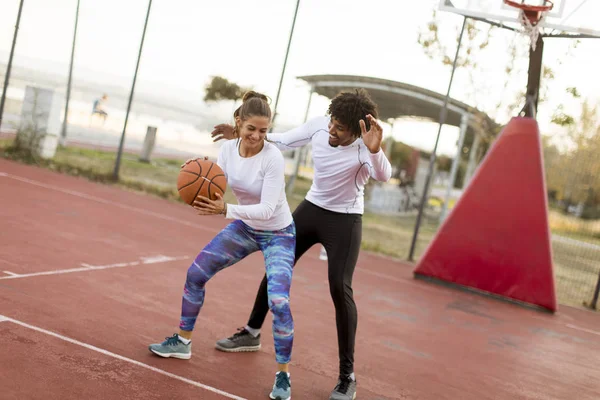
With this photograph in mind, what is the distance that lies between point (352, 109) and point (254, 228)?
997 mm

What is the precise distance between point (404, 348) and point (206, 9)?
46.0 feet

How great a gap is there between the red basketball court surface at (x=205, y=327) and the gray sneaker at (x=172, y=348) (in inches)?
2.2

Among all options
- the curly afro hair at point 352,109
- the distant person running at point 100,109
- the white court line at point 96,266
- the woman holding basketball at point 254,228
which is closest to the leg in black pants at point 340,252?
the woman holding basketball at point 254,228

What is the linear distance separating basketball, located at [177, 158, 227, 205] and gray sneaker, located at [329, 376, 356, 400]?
1484 millimetres

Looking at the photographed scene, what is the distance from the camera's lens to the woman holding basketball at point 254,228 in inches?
175

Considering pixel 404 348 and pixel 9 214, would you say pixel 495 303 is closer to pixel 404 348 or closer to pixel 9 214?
pixel 404 348

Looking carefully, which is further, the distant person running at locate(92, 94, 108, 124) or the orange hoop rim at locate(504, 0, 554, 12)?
the distant person running at locate(92, 94, 108, 124)

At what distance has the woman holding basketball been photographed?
4445 mm

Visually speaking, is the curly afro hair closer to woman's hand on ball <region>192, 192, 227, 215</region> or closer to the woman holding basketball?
the woman holding basketball

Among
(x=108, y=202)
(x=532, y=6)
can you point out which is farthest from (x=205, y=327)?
(x=532, y=6)

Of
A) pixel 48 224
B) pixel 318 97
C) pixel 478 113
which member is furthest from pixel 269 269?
pixel 318 97

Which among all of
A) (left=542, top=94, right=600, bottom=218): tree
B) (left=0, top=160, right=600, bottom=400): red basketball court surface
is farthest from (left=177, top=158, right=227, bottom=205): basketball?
(left=542, top=94, right=600, bottom=218): tree

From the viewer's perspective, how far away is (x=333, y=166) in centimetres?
496

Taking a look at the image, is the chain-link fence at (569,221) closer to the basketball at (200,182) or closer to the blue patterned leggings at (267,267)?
the blue patterned leggings at (267,267)
